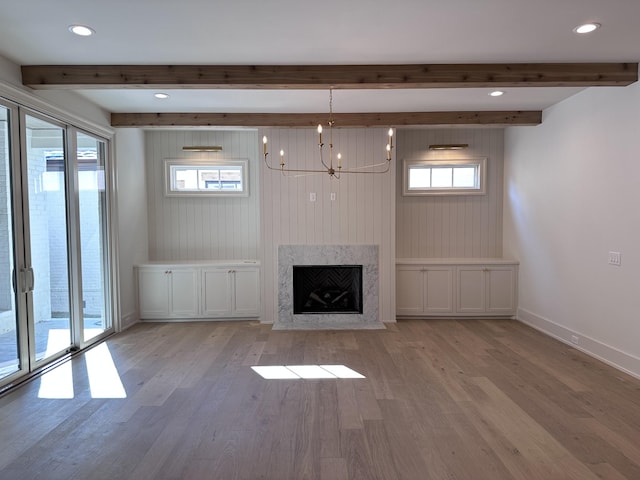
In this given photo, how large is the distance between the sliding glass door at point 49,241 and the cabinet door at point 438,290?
431 cm

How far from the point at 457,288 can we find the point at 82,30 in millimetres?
5068

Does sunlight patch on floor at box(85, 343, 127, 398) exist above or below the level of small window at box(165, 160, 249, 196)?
below

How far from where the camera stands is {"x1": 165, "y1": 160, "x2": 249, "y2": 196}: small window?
577cm

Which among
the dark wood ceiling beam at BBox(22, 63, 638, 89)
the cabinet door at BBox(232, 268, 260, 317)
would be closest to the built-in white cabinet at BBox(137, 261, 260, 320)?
the cabinet door at BBox(232, 268, 260, 317)

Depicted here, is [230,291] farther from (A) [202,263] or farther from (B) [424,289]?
(B) [424,289]

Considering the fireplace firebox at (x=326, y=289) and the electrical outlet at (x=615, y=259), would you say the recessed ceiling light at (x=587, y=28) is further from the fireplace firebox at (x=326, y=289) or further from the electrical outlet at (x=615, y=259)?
the fireplace firebox at (x=326, y=289)

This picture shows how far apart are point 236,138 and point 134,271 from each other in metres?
2.47

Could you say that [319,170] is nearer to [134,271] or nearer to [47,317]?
[134,271]

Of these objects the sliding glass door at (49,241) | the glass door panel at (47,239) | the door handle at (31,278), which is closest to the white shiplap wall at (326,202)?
the sliding glass door at (49,241)

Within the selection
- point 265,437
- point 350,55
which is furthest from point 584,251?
point 265,437

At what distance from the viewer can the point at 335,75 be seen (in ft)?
10.8

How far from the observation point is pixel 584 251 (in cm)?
404

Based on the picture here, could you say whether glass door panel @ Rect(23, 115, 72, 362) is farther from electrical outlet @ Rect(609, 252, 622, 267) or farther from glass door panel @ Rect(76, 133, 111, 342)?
electrical outlet @ Rect(609, 252, 622, 267)

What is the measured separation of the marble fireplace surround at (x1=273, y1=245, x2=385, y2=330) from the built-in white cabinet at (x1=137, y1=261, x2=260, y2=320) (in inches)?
16.7
